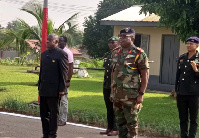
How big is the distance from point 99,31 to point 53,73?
4007cm

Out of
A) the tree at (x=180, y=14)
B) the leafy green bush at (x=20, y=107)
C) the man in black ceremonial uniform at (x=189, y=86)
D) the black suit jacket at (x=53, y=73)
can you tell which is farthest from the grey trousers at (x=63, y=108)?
the tree at (x=180, y=14)

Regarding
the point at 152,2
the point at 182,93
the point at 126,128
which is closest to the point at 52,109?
the point at 126,128

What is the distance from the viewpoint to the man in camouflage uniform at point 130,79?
7082 mm

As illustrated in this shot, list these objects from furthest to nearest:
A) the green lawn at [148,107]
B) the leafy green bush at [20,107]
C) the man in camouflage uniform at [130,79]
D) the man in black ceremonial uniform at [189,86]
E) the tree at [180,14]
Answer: the tree at [180,14], the leafy green bush at [20,107], the green lawn at [148,107], the man in black ceremonial uniform at [189,86], the man in camouflage uniform at [130,79]

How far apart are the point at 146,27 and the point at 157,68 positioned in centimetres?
183

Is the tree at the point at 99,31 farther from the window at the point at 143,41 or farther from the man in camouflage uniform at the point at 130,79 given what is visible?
the man in camouflage uniform at the point at 130,79

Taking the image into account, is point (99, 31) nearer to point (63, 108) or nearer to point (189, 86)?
point (63, 108)

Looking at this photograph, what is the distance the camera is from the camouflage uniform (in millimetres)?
7094

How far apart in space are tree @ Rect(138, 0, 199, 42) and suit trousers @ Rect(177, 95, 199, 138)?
16.8ft

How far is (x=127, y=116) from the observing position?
23.4 feet

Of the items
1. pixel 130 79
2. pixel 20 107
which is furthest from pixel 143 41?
pixel 130 79

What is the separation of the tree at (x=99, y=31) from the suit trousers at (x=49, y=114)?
117 ft

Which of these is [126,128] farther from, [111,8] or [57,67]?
[111,8]

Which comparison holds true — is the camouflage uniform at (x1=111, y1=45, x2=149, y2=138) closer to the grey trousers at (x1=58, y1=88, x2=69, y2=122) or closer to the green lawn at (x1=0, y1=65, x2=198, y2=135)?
the green lawn at (x1=0, y1=65, x2=198, y2=135)
